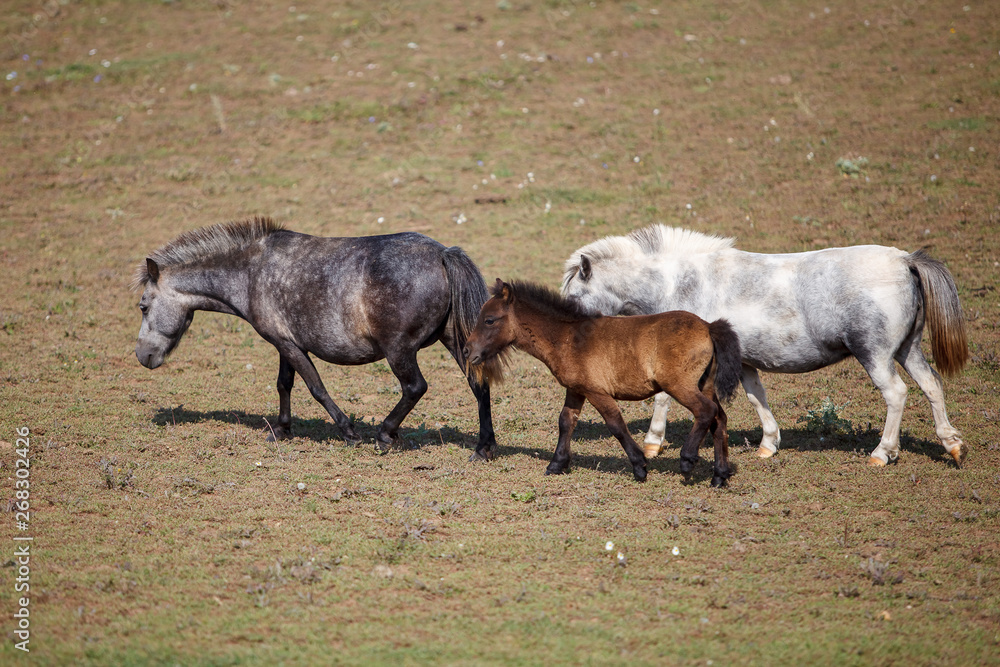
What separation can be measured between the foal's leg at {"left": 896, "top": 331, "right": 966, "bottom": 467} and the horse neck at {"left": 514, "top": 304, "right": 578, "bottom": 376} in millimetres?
3361

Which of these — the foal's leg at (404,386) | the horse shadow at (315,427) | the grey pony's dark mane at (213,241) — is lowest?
the horse shadow at (315,427)

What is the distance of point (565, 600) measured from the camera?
586cm

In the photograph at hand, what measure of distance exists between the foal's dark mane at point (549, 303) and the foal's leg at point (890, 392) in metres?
2.78

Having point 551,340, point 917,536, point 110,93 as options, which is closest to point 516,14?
point 110,93

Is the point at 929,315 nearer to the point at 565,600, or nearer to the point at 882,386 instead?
the point at 882,386

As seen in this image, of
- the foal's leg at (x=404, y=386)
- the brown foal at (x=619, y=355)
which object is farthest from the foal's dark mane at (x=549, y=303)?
the foal's leg at (x=404, y=386)

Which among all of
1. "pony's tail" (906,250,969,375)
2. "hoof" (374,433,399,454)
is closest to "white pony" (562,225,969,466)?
"pony's tail" (906,250,969,375)

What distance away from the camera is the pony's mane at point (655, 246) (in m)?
9.12

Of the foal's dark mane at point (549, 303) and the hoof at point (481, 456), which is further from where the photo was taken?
the hoof at point (481, 456)

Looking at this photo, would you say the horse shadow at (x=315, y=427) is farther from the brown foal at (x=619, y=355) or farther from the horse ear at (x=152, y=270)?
the brown foal at (x=619, y=355)

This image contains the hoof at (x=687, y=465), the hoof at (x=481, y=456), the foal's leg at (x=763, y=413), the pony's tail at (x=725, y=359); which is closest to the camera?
the pony's tail at (x=725, y=359)

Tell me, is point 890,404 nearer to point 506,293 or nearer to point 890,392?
point 890,392

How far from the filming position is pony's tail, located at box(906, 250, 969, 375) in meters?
7.93

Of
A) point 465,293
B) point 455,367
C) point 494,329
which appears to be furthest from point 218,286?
point 455,367
